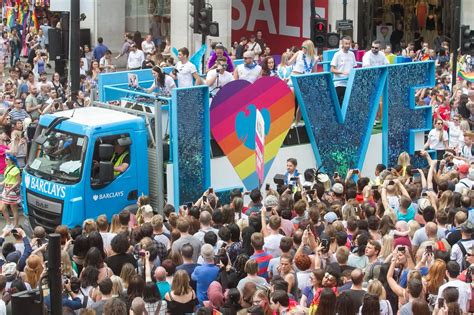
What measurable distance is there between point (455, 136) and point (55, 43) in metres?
7.90

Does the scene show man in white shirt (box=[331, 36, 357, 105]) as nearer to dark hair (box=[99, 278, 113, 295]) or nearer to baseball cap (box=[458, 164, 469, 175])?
baseball cap (box=[458, 164, 469, 175])

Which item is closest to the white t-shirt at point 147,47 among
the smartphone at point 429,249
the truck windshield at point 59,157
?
the truck windshield at point 59,157

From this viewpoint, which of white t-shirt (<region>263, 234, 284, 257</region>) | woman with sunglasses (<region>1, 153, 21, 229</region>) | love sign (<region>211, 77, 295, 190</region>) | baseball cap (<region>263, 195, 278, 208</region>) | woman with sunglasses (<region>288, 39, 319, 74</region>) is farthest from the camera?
woman with sunglasses (<region>288, 39, 319, 74</region>)

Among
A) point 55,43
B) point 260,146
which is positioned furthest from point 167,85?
point 260,146

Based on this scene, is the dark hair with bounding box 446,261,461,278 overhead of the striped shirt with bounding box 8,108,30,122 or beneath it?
beneath

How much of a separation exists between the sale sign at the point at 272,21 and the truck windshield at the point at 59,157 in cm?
2139

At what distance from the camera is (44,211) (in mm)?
17500

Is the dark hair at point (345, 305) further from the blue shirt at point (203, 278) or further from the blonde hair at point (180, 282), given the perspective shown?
the blue shirt at point (203, 278)

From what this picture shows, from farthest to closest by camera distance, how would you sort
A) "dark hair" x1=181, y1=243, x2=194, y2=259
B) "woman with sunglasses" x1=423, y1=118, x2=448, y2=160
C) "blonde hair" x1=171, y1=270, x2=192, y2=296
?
"woman with sunglasses" x1=423, y1=118, x2=448, y2=160
"dark hair" x1=181, y1=243, x2=194, y2=259
"blonde hair" x1=171, y1=270, x2=192, y2=296

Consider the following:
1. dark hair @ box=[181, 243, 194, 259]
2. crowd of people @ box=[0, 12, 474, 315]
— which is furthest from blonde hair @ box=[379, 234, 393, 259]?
dark hair @ box=[181, 243, 194, 259]

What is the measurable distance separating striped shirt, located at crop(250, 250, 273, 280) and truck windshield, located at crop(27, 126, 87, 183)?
456 cm

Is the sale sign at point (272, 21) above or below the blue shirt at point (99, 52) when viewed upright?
above

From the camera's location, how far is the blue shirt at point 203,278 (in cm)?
1284

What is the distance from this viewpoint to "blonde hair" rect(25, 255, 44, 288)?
1263 centimetres
